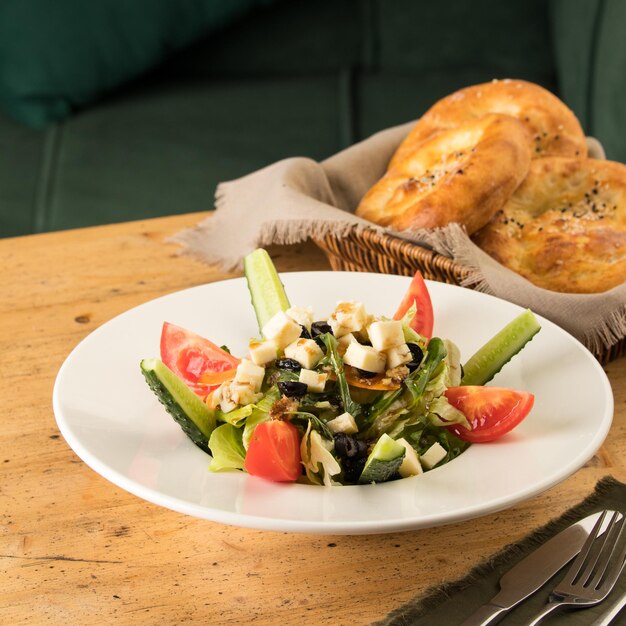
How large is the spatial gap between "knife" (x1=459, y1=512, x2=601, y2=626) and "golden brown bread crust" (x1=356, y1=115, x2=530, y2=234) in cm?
68

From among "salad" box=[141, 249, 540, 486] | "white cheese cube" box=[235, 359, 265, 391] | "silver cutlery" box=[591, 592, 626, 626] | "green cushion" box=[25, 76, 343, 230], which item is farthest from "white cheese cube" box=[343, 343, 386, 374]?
"green cushion" box=[25, 76, 343, 230]

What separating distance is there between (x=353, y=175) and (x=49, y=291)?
66 centimetres

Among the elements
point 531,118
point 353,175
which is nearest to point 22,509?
point 353,175

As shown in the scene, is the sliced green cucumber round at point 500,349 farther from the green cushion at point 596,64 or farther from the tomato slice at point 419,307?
the green cushion at point 596,64

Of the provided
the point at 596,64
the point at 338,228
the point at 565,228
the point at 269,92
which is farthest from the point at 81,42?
the point at 565,228

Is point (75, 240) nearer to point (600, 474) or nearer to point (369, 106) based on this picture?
point (600, 474)

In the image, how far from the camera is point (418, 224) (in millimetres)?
1491

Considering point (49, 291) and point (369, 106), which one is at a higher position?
point (49, 291)

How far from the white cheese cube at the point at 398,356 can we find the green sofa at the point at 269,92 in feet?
5.87

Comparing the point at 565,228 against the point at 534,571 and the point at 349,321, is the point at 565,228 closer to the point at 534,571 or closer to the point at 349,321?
the point at 349,321

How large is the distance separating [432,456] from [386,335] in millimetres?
146

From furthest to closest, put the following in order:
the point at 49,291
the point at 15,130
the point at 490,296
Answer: the point at 15,130 → the point at 49,291 → the point at 490,296

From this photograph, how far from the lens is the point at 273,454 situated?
90 cm

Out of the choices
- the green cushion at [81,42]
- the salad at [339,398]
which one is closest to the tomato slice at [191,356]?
the salad at [339,398]
